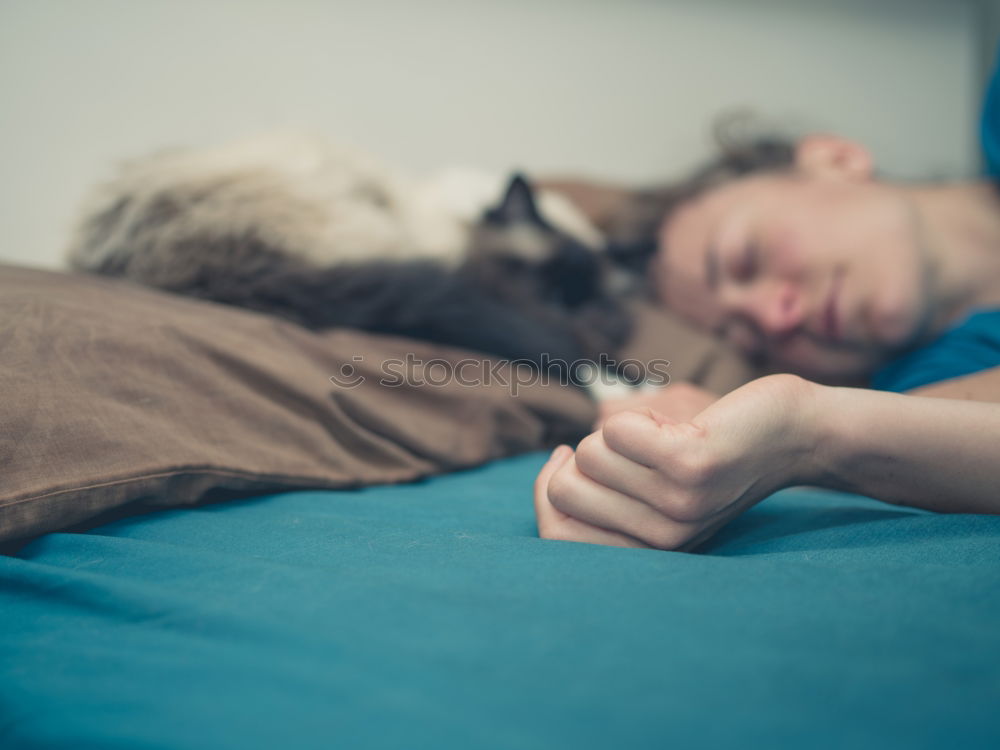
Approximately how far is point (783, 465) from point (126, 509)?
0.52 m

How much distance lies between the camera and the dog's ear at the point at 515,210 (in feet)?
3.57

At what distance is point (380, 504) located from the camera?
1.97 feet

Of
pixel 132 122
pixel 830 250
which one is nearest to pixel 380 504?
pixel 830 250

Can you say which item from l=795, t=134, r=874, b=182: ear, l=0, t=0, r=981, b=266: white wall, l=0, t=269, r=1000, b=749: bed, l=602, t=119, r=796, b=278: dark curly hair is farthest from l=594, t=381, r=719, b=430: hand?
l=0, t=0, r=981, b=266: white wall

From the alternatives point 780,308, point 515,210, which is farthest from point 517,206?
point 780,308

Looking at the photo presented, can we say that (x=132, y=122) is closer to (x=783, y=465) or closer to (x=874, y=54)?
(x=783, y=465)

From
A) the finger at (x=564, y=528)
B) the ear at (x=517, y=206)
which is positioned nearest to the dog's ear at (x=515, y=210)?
the ear at (x=517, y=206)

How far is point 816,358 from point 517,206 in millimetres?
545

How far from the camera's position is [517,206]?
1095 mm

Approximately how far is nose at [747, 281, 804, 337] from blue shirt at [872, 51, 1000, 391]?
161mm

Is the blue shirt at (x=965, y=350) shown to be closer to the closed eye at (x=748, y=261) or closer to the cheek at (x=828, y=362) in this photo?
the cheek at (x=828, y=362)

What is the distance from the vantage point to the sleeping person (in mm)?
451

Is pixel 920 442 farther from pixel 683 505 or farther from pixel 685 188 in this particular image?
pixel 685 188

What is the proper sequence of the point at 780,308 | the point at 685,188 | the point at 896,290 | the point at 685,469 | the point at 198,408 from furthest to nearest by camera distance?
the point at 685,188, the point at 780,308, the point at 896,290, the point at 198,408, the point at 685,469
